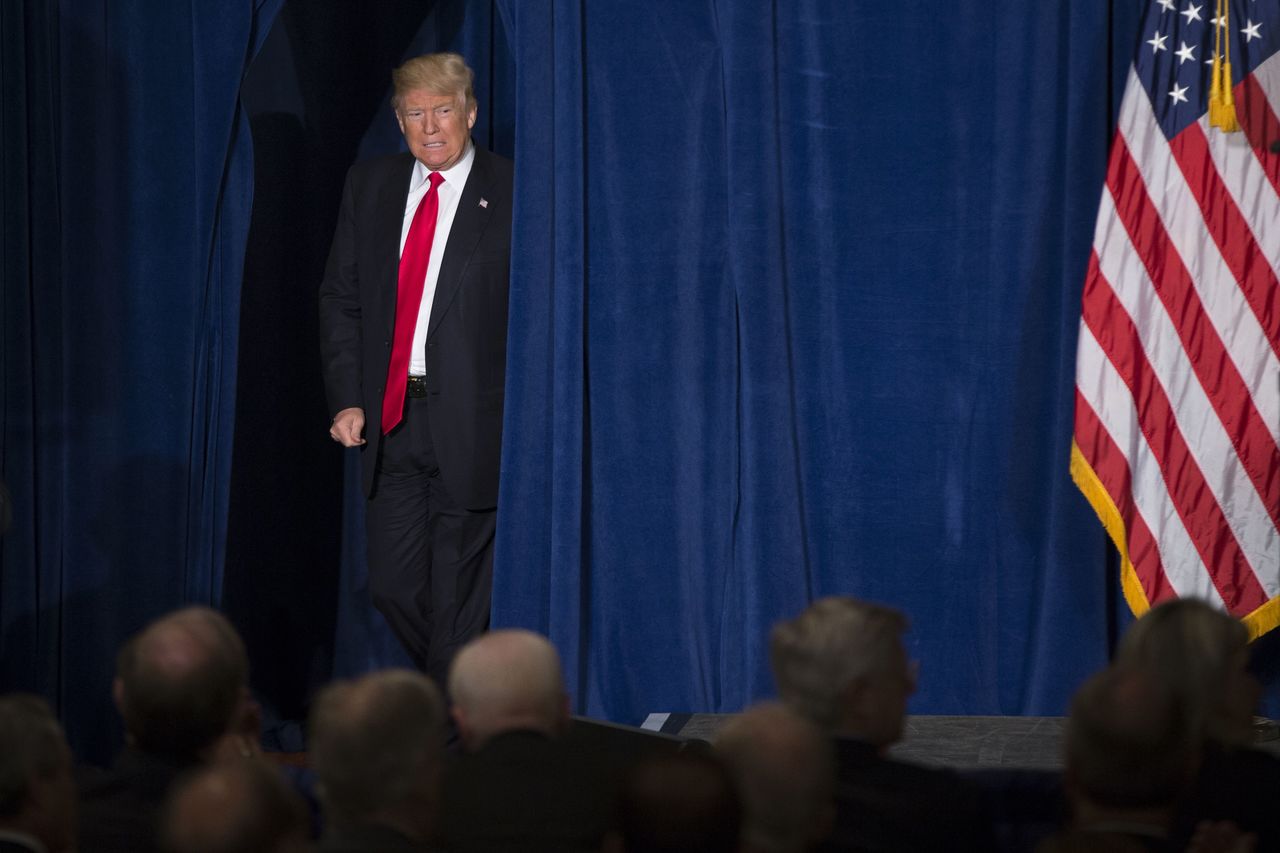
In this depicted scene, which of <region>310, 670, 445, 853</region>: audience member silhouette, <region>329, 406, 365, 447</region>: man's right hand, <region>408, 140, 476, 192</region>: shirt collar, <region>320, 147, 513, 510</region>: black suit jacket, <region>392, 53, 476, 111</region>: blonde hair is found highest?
<region>392, 53, 476, 111</region>: blonde hair

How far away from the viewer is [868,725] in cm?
232

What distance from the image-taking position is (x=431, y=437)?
4.69 metres

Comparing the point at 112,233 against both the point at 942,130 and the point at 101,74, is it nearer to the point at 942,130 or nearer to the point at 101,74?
the point at 101,74

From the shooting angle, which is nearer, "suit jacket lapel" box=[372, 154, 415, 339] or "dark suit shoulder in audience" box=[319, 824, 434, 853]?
"dark suit shoulder in audience" box=[319, 824, 434, 853]

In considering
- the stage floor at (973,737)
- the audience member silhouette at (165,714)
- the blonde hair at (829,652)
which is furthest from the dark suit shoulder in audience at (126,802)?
the stage floor at (973,737)

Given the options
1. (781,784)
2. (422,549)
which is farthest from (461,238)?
(781,784)

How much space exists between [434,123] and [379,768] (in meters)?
2.89

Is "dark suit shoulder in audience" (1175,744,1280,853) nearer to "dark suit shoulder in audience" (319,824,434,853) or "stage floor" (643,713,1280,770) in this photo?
"dark suit shoulder in audience" (319,824,434,853)

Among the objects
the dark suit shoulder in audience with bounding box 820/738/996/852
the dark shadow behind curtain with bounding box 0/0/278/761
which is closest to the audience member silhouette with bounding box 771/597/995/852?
the dark suit shoulder in audience with bounding box 820/738/996/852

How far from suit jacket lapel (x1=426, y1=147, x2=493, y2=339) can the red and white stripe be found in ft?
5.58

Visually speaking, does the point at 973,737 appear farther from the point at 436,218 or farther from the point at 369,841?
the point at 369,841

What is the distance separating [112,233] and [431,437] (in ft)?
4.27

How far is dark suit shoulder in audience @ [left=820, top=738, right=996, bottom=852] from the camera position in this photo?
7.06 feet

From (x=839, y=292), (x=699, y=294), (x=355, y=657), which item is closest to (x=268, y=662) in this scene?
(x=355, y=657)
